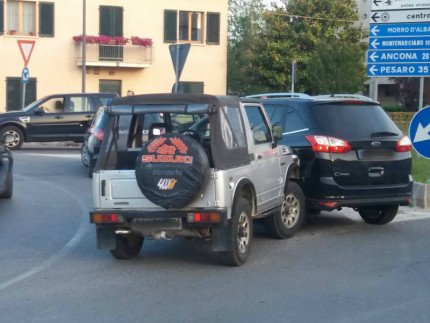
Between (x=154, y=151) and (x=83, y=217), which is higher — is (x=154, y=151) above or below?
above

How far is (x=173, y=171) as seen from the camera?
306 inches

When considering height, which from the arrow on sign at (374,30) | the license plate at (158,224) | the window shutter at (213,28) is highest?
the window shutter at (213,28)

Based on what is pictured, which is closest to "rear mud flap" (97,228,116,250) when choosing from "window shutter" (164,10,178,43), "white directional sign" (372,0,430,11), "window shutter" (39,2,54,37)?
"white directional sign" (372,0,430,11)

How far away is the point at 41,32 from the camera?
1447 inches

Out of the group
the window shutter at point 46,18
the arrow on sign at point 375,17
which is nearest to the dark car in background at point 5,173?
the arrow on sign at point 375,17

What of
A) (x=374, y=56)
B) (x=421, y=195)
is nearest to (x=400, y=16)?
(x=374, y=56)

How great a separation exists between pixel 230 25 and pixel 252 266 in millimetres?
62617

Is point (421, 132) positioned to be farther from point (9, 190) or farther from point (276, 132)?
point (9, 190)

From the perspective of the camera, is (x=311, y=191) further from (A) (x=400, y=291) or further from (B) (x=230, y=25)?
(B) (x=230, y=25)

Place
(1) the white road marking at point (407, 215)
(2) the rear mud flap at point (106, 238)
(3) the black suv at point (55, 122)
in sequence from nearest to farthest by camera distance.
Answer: (2) the rear mud flap at point (106, 238)
(1) the white road marking at point (407, 215)
(3) the black suv at point (55, 122)

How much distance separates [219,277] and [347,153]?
3.03 metres

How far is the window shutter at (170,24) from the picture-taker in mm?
38719

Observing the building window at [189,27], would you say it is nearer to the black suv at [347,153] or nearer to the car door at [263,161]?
the black suv at [347,153]

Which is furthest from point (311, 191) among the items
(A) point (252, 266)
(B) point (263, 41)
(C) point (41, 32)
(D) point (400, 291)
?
(B) point (263, 41)
